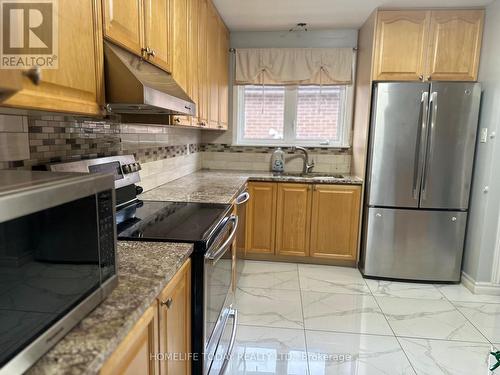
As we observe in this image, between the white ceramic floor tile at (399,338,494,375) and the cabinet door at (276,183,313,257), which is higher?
the cabinet door at (276,183,313,257)

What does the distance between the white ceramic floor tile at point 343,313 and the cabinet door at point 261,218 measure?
0.79 metres

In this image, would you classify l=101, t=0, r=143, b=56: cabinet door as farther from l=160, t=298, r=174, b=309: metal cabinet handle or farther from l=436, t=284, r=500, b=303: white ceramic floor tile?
l=436, t=284, r=500, b=303: white ceramic floor tile

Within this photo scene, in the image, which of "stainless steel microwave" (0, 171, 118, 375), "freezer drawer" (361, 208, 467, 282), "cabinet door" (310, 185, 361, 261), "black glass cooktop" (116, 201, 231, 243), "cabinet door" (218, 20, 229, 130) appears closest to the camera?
"stainless steel microwave" (0, 171, 118, 375)

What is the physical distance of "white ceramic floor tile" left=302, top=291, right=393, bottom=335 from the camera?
7.59 ft

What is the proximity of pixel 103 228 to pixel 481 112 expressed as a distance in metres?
3.16

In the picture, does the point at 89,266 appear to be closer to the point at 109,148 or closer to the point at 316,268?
the point at 109,148

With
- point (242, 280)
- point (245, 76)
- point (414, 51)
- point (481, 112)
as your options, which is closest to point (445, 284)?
point (481, 112)

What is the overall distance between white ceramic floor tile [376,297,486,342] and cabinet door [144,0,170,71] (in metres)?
2.25

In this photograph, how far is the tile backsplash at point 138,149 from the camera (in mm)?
1260

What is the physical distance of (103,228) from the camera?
857 mm

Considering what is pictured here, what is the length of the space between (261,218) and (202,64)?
5.17 ft

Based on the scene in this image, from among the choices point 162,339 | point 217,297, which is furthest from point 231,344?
point 162,339

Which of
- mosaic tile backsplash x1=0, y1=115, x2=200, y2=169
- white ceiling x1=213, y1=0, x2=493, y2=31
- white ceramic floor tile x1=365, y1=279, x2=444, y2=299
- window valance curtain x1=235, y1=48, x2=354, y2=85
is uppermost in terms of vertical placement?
white ceiling x1=213, y1=0, x2=493, y2=31

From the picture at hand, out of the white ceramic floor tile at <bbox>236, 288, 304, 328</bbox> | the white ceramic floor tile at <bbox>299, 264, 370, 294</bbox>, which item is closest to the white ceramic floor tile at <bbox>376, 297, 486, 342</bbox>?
the white ceramic floor tile at <bbox>299, 264, 370, 294</bbox>
